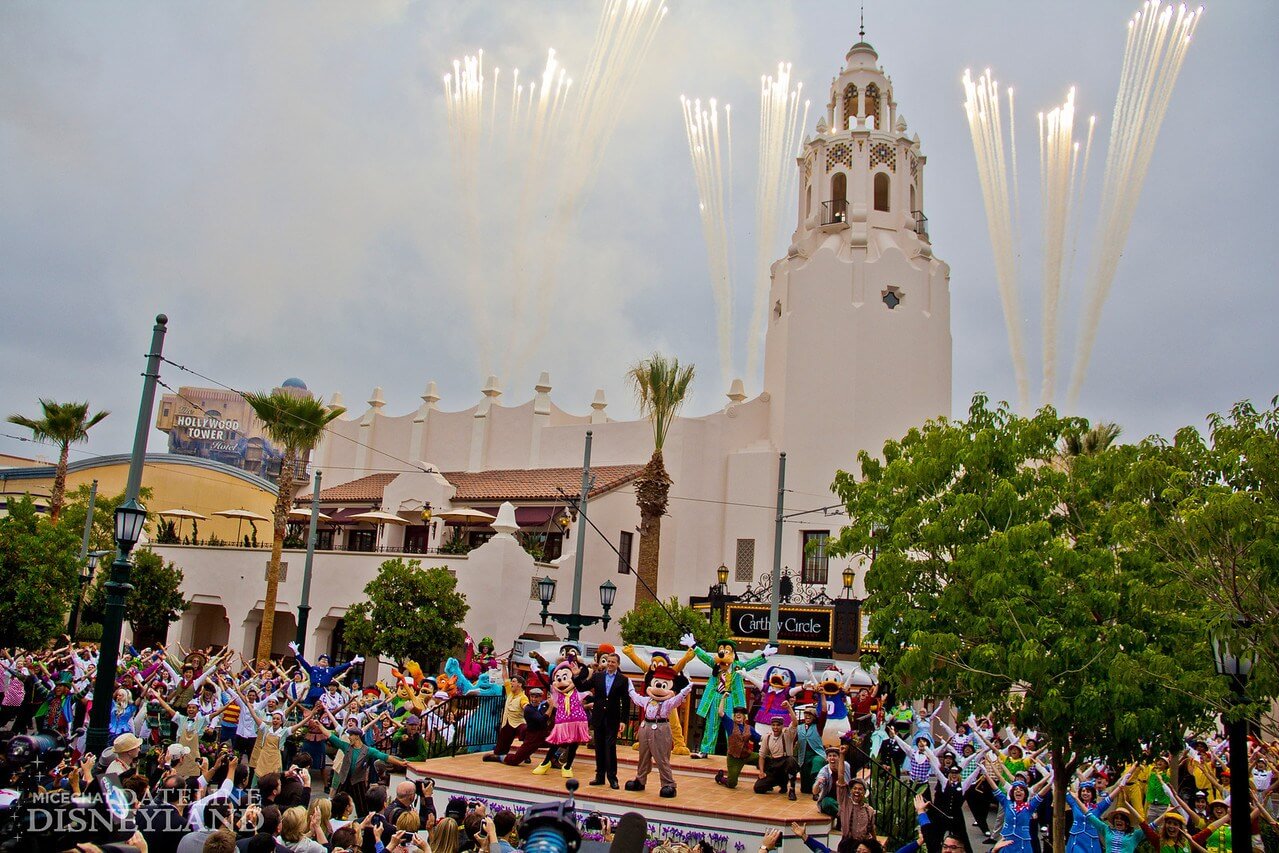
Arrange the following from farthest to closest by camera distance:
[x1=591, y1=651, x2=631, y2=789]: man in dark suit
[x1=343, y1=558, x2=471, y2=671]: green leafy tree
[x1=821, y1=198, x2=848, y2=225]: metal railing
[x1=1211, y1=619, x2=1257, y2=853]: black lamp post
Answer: [x1=821, y1=198, x2=848, y2=225]: metal railing → [x1=343, y1=558, x2=471, y2=671]: green leafy tree → [x1=591, y1=651, x2=631, y2=789]: man in dark suit → [x1=1211, y1=619, x2=1257, y2=853]: black lamp post

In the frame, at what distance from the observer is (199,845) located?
7430 mm

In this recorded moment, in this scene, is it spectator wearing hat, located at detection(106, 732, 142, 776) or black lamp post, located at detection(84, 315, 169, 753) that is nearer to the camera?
spectator wearing hat, located at detection(106, 732, 142, 776)

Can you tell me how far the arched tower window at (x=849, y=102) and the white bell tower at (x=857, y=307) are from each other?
8 cm

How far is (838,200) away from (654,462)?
12794 millimetres

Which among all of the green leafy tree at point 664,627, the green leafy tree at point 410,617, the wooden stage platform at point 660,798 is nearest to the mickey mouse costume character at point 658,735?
the wooden stage platform at point 660,798

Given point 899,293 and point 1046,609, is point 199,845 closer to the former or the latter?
point 1046,609

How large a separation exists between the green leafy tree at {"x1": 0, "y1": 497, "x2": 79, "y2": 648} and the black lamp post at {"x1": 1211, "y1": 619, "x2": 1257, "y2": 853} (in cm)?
3029

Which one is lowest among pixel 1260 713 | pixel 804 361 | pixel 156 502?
pixel 1260 713

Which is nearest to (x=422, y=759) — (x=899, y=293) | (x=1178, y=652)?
(x=1178, y=652)

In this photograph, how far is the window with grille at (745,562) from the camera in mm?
37156

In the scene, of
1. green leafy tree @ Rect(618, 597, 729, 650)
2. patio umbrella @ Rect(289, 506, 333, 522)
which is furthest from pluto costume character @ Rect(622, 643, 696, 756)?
patio umbrella @ Rect(289, 506, 333, 522)

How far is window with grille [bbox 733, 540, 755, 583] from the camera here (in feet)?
122

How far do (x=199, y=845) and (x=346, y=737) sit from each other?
23.9ft

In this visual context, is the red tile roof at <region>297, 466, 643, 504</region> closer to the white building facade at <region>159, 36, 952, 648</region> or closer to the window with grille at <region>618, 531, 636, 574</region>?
the white building facade at <region>159, 36, 952, 648</region>
